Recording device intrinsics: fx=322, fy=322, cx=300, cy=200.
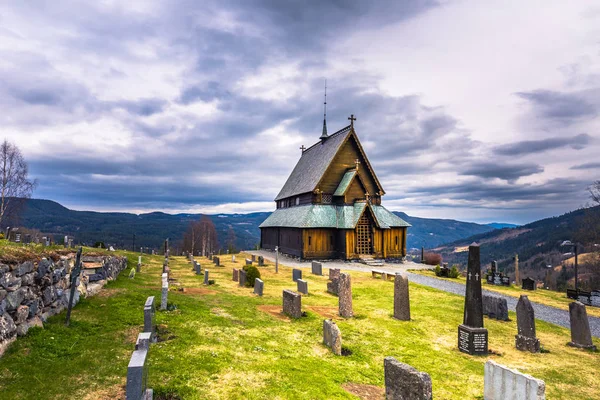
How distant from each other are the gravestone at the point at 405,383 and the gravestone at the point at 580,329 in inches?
367

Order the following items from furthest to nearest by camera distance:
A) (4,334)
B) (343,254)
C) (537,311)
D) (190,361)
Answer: (343,254)
(537,311)
(190,361)
(4,334)

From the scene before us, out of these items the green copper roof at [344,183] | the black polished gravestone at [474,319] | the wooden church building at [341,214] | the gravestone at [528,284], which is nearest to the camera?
the black polished gravestone at [474,319]

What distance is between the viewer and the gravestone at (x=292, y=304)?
1301 centimetres

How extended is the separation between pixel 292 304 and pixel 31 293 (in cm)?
846

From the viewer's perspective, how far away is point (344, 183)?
1512 inches

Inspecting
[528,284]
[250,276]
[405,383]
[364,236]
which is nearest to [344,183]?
[364,236]

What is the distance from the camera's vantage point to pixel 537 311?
699 inches

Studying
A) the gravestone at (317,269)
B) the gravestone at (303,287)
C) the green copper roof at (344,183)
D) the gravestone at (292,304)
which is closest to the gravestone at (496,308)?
the gravestone at (303,287)

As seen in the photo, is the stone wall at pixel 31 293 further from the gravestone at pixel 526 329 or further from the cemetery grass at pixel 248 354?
the gravestone at pixel 526 329

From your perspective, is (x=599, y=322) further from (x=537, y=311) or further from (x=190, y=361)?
(x=190, y=361)

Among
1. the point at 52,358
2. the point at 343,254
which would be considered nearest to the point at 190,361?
the point at 52,358

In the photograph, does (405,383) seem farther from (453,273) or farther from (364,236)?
(364,236)

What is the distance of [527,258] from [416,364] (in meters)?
160

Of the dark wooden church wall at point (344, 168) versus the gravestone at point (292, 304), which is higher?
the dark wooden church wall at point (344, 168)
